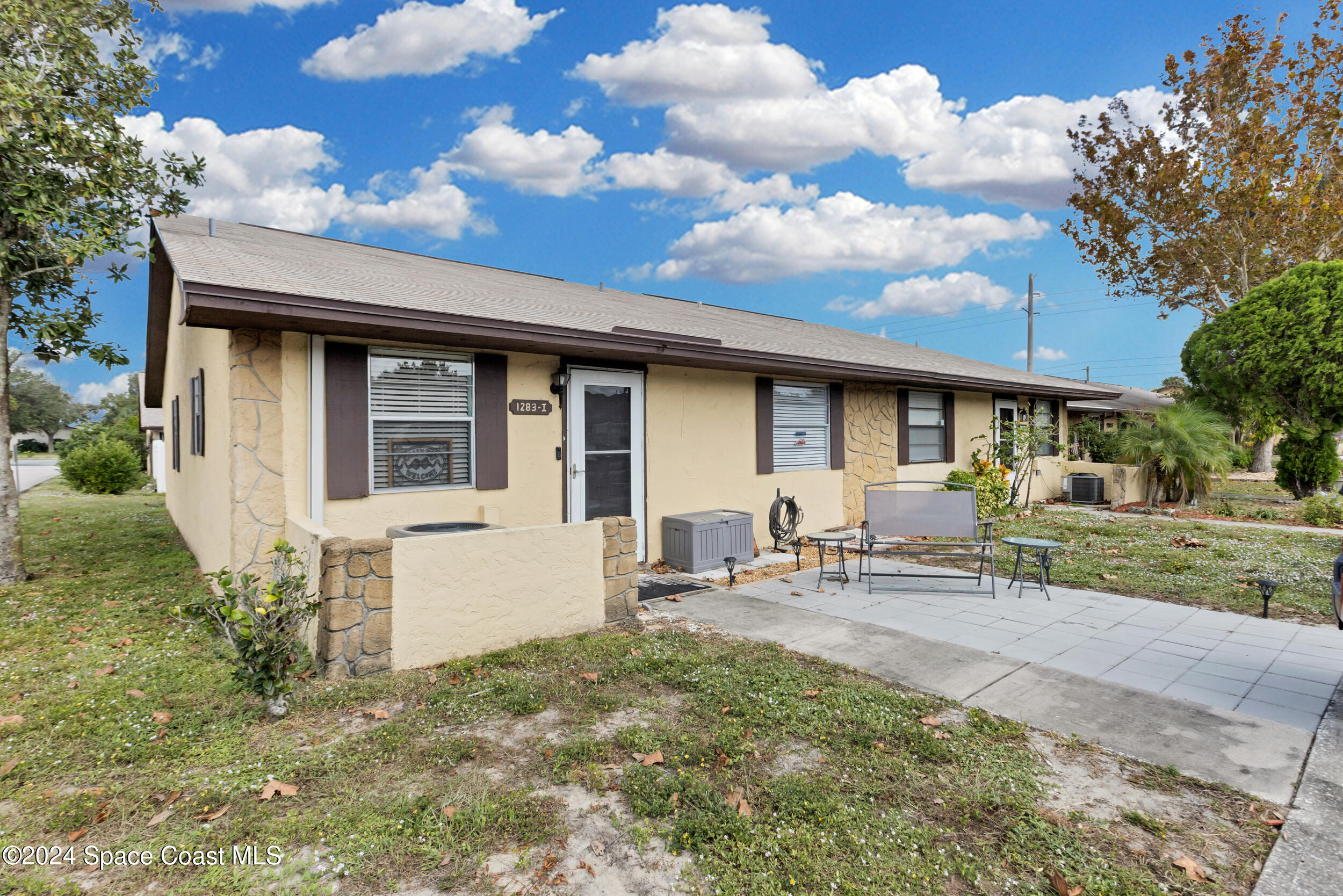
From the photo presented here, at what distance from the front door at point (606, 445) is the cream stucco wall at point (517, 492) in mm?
213

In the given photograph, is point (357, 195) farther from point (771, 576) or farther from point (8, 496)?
point (771, 576)

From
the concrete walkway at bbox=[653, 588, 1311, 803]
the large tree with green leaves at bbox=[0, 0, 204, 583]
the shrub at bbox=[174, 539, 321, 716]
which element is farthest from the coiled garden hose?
the large tree with green leaves at bbox=[0, 0, 204, 583]

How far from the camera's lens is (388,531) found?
17.0 feet

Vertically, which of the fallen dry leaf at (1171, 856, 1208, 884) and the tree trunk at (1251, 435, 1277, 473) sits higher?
the tree trunk at (1251, 435, 1277, 473)

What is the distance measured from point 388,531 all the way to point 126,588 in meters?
3.18

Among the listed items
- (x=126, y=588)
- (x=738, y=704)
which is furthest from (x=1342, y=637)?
(x=126, y=588)

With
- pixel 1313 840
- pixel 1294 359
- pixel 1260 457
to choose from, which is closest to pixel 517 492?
pixel 1313 840

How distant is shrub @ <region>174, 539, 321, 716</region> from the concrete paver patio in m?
3.88

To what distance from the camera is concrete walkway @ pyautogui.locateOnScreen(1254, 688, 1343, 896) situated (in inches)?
82.2

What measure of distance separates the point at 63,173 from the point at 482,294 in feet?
13.6

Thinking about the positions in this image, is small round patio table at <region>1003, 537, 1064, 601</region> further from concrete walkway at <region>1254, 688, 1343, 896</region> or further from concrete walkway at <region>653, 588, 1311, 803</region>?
concrete walkway at <region>1254, 688, 1343, 896</region>

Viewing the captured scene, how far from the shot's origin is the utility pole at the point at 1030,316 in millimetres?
28781

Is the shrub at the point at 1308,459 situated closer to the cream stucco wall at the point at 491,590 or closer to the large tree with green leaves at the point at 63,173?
the cream stucco wall at the point at 491,590

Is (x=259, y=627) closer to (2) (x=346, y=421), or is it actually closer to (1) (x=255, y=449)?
(1) (x=255, y=449)
